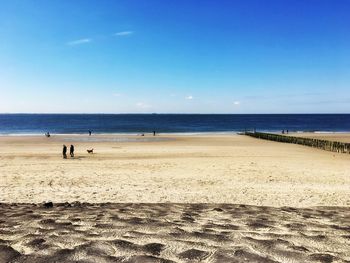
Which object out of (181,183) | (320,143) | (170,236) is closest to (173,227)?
(170,236)

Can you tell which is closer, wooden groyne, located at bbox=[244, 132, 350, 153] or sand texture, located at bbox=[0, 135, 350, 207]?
sand texture, located at bbox=[0, 135, 350, 207]

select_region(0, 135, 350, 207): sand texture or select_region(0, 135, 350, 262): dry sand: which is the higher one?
select_region(0, 135, 350, 262): dry sand

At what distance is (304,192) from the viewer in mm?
14305

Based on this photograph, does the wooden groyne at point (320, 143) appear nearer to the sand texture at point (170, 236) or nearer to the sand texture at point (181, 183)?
the sand texture at point (181, 183)

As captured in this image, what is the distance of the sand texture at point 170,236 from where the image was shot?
4.66 meters

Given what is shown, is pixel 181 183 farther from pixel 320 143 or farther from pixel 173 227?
pixel 320 143

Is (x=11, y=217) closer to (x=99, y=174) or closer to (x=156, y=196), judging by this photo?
(x=156, y=196)

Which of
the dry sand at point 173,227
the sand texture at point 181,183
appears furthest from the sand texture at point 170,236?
the sand texture at point 181,183

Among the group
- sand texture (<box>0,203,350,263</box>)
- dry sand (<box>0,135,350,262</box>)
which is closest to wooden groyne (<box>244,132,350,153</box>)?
dry sand (<box>0,135,350,262</box>)

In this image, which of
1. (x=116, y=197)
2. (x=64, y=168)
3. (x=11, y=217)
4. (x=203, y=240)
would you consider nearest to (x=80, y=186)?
(x=116, y=197)

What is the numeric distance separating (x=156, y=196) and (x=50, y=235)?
7.88 meters

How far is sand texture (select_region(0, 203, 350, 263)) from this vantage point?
466cm

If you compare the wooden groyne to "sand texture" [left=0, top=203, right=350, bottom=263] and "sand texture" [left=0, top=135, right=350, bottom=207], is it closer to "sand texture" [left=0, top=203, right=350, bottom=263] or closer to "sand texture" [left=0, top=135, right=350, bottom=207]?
"sand texture" [left=0, top=135, right=350, bottom=207]

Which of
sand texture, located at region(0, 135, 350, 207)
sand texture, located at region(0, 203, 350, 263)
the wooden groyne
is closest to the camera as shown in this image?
sand texture, located at region(0, 203, 350, 263)
